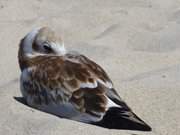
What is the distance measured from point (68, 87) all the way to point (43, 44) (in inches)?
20.6

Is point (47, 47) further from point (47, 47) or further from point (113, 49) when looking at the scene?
point (113, 49)

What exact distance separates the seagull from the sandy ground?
0.06m

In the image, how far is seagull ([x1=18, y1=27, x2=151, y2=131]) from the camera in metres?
3.92

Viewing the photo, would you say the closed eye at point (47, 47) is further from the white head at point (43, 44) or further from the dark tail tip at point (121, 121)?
the dark tail tip at point (121, 121)

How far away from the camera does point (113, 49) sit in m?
5.72

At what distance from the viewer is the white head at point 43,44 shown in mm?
4480

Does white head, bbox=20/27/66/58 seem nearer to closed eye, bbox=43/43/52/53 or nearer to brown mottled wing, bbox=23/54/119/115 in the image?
closed eye, bbox=43/43/52/53

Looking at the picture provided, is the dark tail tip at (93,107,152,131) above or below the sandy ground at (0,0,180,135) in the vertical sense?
above

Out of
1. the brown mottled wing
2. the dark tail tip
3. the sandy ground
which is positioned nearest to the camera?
the dark tail tip

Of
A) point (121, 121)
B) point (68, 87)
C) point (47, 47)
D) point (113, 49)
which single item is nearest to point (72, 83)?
point (68, 87)

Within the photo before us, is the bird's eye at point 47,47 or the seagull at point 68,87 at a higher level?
the bird's eye at point 47,47

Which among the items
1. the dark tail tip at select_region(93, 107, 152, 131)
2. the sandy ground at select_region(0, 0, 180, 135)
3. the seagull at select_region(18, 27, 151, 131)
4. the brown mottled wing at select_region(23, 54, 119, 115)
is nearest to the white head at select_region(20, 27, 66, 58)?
the seagull at select_region(18, 27, 151, 131)

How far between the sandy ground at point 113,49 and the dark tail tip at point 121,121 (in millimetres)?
33

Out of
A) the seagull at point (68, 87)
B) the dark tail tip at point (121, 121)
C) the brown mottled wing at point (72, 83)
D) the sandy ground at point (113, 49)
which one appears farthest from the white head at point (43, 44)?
the dark tail tip at point (121, 121)
